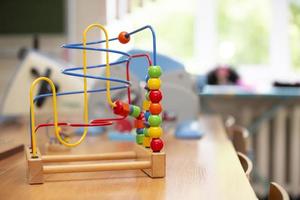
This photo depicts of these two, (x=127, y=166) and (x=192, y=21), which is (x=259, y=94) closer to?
(x=192, y=21)

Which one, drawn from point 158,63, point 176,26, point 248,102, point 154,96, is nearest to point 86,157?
point 154,96

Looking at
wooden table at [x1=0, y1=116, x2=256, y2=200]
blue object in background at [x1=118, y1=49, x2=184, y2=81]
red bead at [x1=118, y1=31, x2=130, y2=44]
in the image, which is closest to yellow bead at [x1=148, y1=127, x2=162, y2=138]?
wooden table at [x1=0, y1=116, x2=256, y2=200]

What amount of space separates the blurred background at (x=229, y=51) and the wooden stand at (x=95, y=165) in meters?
0.99

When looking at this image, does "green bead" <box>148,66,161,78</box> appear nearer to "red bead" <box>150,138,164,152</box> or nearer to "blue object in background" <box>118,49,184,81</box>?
"red bead" <box>150,138,164,152</box>

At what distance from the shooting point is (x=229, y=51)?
368 centimetres

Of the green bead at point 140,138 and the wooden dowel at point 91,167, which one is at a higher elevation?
the green bead at point 140,138

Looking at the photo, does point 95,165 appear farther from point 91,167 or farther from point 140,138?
point 140,138

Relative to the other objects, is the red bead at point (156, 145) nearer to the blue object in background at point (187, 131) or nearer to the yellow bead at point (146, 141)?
the yellow bead at point (146, 141)

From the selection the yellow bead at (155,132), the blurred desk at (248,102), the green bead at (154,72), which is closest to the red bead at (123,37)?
the green bead at (154,72)

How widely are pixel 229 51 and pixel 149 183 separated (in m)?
2.67

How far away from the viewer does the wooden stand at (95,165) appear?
3.64 ft

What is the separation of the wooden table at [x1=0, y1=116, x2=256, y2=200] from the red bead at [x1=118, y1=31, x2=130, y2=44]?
324mm

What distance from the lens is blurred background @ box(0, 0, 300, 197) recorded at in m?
3.07

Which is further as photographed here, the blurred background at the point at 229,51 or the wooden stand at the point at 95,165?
the blurred background at the point at 229,51
